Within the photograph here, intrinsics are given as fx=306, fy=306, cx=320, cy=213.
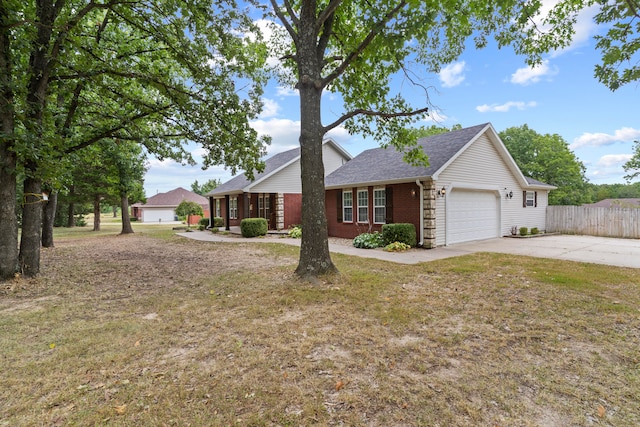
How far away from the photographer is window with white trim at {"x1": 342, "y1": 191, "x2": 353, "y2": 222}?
577 inches

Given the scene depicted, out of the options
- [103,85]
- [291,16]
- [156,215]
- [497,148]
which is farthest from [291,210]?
→ [156,215]

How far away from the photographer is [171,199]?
4634 cm

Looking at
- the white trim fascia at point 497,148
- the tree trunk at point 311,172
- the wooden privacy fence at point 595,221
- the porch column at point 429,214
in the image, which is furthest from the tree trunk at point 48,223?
the wooden privacy fence at point 595,221

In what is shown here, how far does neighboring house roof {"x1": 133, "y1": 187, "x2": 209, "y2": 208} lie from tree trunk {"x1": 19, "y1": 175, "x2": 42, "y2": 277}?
39.6 m

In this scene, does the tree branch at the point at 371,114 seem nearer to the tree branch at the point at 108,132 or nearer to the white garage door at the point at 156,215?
the tree branch at the point at 108,132

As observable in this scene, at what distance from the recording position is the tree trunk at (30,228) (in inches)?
262

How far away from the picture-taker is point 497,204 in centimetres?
1444

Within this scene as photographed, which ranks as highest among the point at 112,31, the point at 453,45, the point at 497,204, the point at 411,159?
the point at 112,31

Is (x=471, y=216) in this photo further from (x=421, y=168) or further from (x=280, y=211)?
(x=280, y=211)

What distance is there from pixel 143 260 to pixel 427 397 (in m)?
9.77

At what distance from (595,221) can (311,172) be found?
16.6m

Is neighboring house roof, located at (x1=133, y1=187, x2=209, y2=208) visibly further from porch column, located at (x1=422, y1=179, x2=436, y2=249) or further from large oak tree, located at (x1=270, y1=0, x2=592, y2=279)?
large oak tree, located at (x1=270, y1=0, x2=592, y2=279)

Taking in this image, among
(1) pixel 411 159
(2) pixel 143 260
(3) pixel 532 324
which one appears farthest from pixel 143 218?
(3) pixel 532 324

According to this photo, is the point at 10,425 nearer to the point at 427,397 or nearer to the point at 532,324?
the point at 427,397
